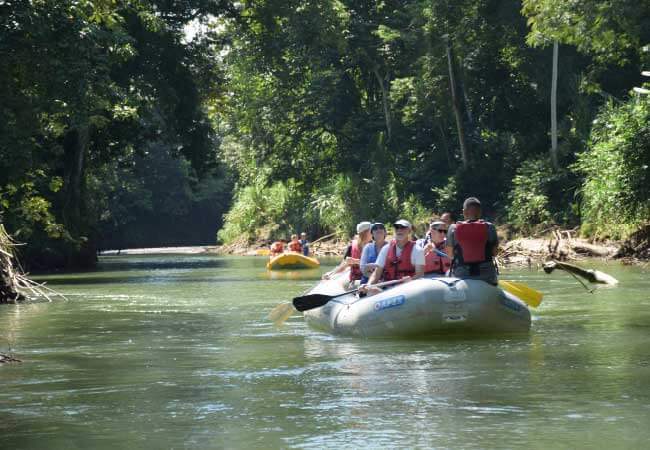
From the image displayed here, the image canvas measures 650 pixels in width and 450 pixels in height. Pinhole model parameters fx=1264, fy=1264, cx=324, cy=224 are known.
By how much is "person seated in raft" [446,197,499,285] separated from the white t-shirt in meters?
0.56

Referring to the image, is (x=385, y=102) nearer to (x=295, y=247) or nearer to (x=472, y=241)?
(x=295, y=247)

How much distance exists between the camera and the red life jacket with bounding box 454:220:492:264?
1381 centimetres

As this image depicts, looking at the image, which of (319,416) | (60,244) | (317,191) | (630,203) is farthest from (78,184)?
(319,416)

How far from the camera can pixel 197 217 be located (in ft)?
273

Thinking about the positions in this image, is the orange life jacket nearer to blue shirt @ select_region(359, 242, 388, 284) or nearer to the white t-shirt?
blue shirt @ select_region(359, 242, 388, 284)

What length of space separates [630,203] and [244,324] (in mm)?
13155

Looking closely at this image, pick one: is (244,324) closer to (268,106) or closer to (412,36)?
(412,36)

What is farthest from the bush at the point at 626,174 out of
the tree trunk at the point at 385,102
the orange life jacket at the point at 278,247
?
the tree trunk at the point at 385,102

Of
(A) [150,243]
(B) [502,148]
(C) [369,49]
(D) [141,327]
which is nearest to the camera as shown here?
(D) [141,327]

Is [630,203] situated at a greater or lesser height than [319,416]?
greater

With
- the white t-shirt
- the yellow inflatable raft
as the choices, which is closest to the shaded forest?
the yellow inflatable raft

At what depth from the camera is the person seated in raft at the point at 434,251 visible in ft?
49.6

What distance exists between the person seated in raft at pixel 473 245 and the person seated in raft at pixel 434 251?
97 cm

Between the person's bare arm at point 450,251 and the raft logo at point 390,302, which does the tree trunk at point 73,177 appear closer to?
the person's bare arm at point 450,251
